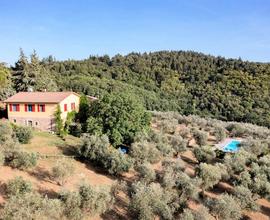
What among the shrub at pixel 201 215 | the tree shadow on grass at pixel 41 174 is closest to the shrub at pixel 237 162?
the shrub at pixel 201 215

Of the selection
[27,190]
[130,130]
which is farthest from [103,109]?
[27,190]

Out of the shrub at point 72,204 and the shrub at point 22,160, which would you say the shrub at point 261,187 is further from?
the shrub at point 22,160

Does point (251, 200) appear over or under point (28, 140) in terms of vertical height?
under

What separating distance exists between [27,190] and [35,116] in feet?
71.6

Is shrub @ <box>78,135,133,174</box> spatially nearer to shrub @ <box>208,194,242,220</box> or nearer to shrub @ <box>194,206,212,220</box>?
shrub @ <box>208,194,242,220</box>

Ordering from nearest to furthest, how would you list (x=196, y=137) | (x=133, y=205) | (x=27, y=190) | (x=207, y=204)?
(x=27, y=190)
(x=133, y=205)
(x=207, y=204)
(x=196, y=137)

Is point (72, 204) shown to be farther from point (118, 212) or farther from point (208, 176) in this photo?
point (208, 176)

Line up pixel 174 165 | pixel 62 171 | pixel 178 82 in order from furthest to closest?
pixel 178 82
pixel 174 165
pixel 62 171

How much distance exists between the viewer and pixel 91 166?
30594 mm

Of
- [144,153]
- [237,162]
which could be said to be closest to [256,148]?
[237,162]

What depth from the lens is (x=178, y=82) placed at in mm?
119125

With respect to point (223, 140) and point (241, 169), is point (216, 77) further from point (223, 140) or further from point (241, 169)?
point (241, 169)

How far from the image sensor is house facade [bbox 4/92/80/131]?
3956cm

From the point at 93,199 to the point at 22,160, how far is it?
8.14m
